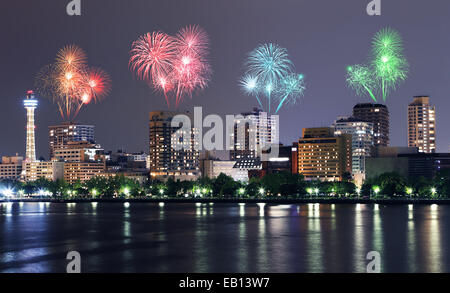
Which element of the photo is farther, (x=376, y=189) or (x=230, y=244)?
(x=376, y=189)

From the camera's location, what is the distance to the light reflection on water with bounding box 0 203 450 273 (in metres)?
61.1

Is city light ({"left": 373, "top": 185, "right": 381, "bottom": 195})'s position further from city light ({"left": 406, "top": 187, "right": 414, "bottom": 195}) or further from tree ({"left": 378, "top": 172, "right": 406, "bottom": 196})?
city light ({"left": 406, "top": 187, "right": 414, "bottom": 195})

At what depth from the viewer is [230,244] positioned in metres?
78.0

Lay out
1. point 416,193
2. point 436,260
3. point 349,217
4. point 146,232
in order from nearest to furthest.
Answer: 1. point 436,260
2. point 146,232
3. point 349,217
4. point 416,193

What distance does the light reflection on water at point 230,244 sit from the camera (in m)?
61.1

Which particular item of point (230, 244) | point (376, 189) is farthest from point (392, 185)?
point (230, 244)

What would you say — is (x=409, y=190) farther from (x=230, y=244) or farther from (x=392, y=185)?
(x=230, y=244)

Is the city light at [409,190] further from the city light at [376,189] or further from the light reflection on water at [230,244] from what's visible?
the light reflection on water at [230,244]

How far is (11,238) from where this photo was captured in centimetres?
8638

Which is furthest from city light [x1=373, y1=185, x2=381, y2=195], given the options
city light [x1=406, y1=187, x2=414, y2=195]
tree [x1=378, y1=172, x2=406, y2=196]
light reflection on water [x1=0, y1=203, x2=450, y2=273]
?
light reflection on water [x1=0, y1=203, x2=450, y2=273]

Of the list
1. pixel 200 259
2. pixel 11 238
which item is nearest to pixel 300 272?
pixel 200 259

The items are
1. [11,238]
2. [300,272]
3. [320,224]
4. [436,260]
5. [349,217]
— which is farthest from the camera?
[349,217]
